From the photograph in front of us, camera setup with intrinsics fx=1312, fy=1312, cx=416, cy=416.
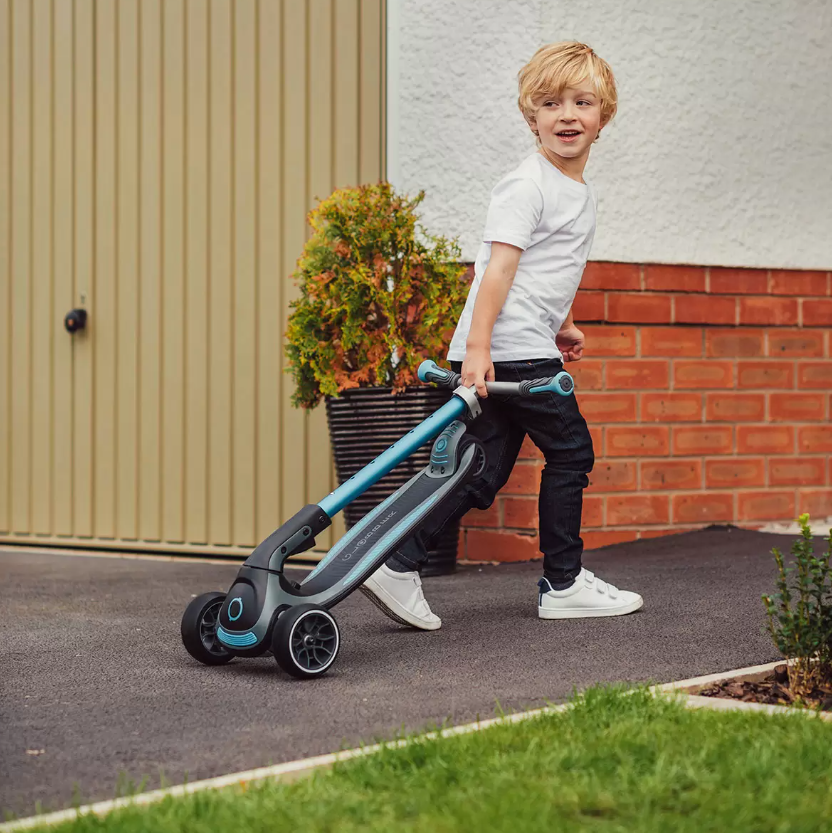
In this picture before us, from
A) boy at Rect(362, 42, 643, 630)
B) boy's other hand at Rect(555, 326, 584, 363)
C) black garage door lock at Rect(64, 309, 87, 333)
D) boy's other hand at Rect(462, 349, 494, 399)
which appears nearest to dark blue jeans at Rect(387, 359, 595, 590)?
boy at Rect(362, 42, 643, 630)

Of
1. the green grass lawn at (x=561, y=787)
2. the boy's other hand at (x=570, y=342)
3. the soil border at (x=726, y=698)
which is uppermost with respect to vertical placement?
the boy's other hand at (x=570, y=342)

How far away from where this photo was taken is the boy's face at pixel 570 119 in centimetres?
436

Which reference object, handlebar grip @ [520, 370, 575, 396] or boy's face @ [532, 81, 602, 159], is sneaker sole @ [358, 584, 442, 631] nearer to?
handlebar grip @ [520, 370, 575, 396]

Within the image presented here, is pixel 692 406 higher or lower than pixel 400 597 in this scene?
higher

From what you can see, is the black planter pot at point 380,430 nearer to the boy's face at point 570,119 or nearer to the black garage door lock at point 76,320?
the boy's face at point 570,119

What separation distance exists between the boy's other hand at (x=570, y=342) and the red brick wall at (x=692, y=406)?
1.19 meters

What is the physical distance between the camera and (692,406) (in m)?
Result: 6.43

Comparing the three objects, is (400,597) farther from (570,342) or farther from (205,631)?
(570,342)

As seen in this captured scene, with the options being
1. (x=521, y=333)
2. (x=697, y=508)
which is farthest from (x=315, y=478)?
(x=521, y=333)

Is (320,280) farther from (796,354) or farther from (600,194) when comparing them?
(796,354)

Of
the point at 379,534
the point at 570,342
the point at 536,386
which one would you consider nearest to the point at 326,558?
the point at 379,534

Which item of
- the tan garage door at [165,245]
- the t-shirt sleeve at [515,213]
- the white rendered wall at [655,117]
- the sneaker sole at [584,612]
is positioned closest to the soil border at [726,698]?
the sneaker sole at [584,612]

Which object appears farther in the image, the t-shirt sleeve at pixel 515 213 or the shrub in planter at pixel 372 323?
the shrub in planter at pixel 372 323

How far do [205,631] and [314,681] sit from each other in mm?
420
